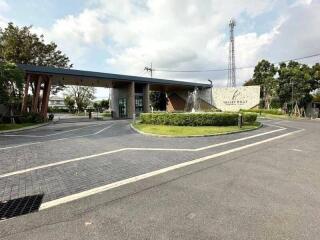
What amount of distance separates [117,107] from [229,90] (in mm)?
21190

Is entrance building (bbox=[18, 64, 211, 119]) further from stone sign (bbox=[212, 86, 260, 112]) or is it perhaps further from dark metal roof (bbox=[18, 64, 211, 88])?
stone sign (bbox=[212, 86, 260, 112])

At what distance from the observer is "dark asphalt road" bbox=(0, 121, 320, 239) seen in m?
4.42

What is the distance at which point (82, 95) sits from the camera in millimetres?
73375

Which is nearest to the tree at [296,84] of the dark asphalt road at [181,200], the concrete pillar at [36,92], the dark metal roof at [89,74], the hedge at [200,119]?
the dark metal roof at [89,74]

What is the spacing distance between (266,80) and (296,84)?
27.4 ft

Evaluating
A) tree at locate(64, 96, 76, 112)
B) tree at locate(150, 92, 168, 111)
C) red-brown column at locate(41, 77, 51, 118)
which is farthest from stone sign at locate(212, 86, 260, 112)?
tree at locate(64, 96, 76, 112)

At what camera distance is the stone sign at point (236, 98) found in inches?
1836

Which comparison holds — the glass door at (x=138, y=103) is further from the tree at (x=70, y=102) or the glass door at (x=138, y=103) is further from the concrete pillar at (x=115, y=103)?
the tree at (x=70, y=102)

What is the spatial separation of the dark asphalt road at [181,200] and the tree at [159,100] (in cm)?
5405

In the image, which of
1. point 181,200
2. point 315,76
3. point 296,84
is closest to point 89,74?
point 181,200

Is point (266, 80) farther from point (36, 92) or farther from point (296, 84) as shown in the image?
point (36, 92)

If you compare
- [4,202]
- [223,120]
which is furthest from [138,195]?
[223,120]

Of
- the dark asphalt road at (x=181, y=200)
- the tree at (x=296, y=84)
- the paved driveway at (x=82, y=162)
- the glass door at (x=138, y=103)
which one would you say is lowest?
the dark asphalt road at (x=181, y=200)

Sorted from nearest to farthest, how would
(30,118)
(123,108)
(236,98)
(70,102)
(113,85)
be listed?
(30,118) < (123,108) < (113,85) < (236,98) < (70,102)
